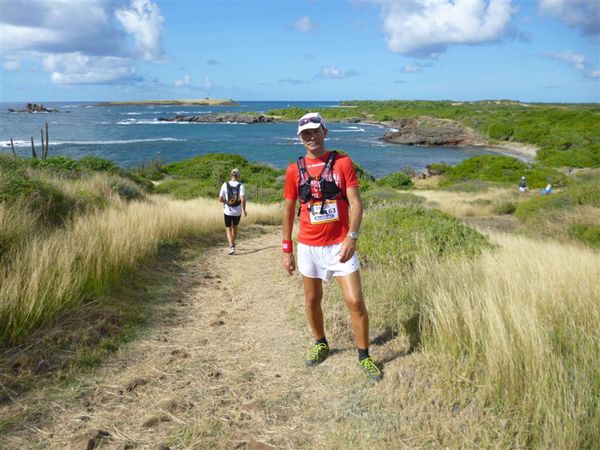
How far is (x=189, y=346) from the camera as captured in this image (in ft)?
15.0

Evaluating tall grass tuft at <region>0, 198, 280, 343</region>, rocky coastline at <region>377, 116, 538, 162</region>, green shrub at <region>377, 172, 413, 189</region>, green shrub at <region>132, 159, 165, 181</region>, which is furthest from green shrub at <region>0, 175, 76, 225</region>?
rocky coastline at <region>377, 116, 538, 162</region>

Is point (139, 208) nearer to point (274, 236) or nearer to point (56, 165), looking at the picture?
point (274, 236)

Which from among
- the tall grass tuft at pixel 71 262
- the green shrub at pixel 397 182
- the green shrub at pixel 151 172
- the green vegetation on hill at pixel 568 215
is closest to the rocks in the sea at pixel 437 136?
the green shrub at pixel 397 182

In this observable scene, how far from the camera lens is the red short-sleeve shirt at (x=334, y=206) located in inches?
141

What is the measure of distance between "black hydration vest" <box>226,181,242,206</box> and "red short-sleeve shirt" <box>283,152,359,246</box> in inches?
219

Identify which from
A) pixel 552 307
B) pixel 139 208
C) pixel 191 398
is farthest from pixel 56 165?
pixel 552 307

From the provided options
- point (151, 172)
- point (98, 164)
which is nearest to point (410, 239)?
point (98, 164)

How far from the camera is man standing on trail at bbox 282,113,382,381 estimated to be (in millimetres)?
3551

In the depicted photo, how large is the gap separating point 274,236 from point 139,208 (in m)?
3.65

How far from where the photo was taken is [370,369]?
364cm

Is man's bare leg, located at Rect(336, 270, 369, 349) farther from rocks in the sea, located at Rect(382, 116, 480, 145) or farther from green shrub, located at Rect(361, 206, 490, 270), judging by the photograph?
rocks in the sea, located at Rect(382, 116, 480, 145)

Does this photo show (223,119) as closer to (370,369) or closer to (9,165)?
(9,165)

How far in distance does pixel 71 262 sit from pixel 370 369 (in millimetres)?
3671

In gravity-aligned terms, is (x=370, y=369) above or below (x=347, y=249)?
below
